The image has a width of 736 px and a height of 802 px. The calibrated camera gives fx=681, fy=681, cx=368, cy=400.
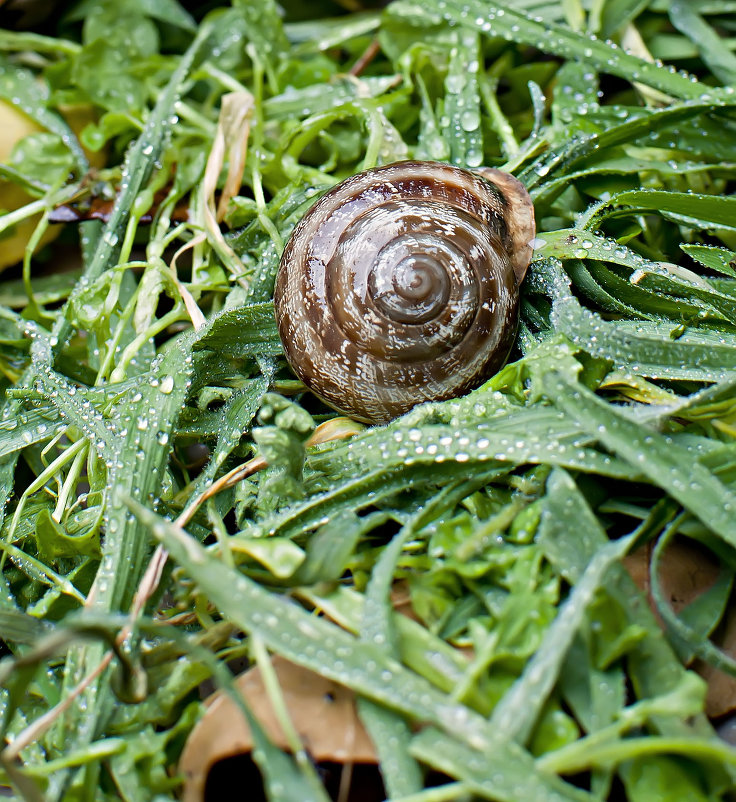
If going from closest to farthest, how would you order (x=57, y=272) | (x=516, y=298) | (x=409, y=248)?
1. (x=409, y=248)
2. (x=516, y=298)
3. (x=57, y=272)

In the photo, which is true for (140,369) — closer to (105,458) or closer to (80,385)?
(80,385)

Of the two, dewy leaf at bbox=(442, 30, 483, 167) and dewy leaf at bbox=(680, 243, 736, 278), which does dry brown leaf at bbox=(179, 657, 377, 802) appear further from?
dewy leaf at bbox=(442, 30, 483, 167)

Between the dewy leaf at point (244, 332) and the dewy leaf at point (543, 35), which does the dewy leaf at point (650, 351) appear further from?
the dewy leaf at point (543, 35)

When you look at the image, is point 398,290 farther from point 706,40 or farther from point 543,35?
point 706,40

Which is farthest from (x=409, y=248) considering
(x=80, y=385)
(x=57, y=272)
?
(x=57, y=272)

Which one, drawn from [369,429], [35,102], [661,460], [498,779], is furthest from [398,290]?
[35,102]

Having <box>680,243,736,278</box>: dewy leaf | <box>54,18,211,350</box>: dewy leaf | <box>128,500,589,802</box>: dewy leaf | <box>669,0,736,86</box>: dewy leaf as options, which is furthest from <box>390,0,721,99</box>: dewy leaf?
<box>128,500,589,802</box>: dewy leaf
